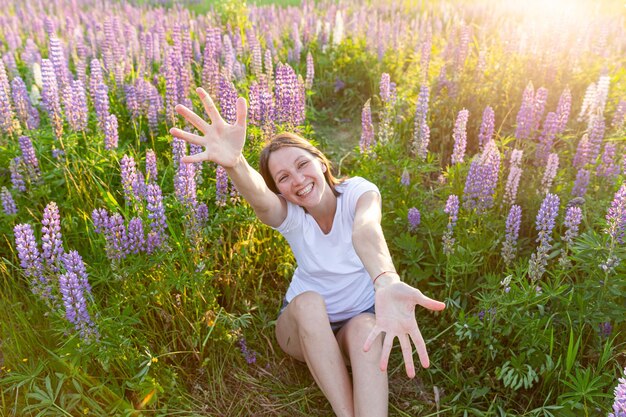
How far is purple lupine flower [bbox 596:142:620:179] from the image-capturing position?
330 centimetres

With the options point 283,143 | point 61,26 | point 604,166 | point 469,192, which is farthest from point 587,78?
point 61,26

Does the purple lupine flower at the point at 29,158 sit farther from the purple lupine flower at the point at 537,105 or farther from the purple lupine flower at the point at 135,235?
the purple lupine flower at the point at 537,105

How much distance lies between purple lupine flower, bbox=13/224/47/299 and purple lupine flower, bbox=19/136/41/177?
36.9 inches

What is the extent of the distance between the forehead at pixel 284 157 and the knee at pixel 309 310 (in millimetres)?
687

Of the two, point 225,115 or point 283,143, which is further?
point 225,115

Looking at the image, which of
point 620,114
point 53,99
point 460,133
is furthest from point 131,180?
point 620,114

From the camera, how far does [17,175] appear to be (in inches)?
130

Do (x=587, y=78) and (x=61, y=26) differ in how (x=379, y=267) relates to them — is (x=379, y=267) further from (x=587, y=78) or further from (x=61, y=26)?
(x=61, y=26)

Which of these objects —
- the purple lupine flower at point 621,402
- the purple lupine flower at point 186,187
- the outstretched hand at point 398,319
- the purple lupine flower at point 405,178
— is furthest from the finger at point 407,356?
the purple lupine flower at point 405,178

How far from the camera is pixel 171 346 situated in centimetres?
299

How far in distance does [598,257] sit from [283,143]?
1699 mm

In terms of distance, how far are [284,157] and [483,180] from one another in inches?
46.0

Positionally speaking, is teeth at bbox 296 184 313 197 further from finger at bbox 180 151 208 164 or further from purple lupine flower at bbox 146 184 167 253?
purple lupine flower at bbox 146 184 167 253

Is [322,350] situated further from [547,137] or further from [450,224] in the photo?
[547,137]
